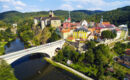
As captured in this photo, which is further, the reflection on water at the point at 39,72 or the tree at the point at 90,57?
the tree at the point at 90,57

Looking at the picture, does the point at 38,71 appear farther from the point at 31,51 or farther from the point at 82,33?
the point at 82,33

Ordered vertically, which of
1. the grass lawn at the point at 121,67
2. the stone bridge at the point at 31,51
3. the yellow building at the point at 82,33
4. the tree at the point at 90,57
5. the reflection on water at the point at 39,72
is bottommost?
the reflection on water at the point at 39,72

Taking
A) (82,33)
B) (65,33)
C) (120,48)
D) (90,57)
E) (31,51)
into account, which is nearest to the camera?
(31,51)

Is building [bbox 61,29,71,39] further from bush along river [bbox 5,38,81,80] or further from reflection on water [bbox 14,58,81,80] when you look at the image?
reflection on water [bbox 14,58,81,80]

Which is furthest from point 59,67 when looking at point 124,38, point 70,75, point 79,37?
point 124,38

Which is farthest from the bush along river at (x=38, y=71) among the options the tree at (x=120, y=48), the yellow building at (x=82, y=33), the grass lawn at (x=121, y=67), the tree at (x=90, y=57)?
the tree at (x=120, y=48)

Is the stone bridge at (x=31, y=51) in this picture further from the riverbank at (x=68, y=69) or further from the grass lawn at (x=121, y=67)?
the grass lawn at (x=121, y=67)

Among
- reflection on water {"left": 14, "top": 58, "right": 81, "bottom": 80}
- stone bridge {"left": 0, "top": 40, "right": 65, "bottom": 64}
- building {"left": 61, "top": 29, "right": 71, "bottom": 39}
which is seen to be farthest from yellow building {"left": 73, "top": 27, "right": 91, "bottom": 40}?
reflection on water {"left": 14, "top": 58, "right": 81, "bottom": 80}

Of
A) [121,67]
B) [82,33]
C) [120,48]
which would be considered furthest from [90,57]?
[120,48]

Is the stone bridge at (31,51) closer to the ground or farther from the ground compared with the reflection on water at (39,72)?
farther from the ground

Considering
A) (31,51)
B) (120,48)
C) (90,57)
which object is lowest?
(90,57)

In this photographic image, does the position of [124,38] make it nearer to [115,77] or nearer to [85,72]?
[115,77]

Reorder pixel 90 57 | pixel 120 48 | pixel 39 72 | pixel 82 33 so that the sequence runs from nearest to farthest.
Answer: pixel 39 72 → pixel 90 57 → pixel 120 48 → pixel 82 33
